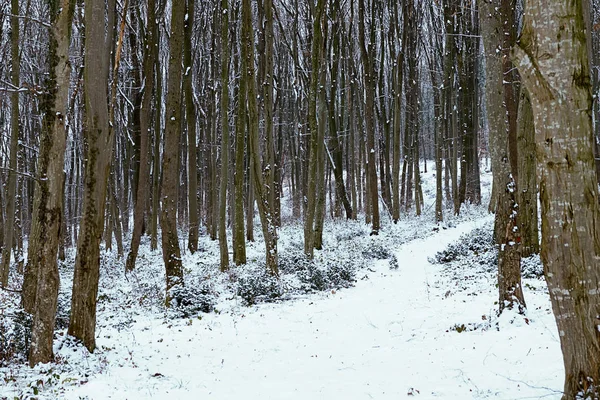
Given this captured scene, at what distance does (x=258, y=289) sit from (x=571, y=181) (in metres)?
7.87

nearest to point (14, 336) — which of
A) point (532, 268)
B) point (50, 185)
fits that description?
point (50, 185)

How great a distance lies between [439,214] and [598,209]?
1952 cm

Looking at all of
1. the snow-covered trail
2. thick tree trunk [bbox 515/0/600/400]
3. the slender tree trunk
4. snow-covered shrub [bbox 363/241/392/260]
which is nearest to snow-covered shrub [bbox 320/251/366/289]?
snow-covered shrub [bbox 363/241/392/260]

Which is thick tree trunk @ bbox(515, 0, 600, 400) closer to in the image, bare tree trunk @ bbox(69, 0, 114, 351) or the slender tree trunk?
bare tree trunk @ bbox(69, 0, 114, 351)

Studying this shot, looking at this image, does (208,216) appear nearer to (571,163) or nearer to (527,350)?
(527,350)

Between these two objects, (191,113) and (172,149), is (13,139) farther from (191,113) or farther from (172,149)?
(191,113)

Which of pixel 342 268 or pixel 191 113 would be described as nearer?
pixel 342 268

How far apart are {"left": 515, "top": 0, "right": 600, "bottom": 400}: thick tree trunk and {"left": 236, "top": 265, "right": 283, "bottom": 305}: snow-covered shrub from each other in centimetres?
728

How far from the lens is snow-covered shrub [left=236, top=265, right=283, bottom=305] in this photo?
1002cm

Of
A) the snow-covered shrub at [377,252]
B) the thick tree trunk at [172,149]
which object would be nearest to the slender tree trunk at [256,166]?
the thick tree trunk at [172,149]

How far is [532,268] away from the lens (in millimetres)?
9805

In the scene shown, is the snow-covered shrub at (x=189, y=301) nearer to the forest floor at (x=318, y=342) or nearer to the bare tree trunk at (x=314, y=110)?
the forest floor at (x=318, y=342)

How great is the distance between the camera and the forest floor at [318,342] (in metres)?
4.93

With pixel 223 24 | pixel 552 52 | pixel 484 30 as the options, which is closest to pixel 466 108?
pixel 223 24
